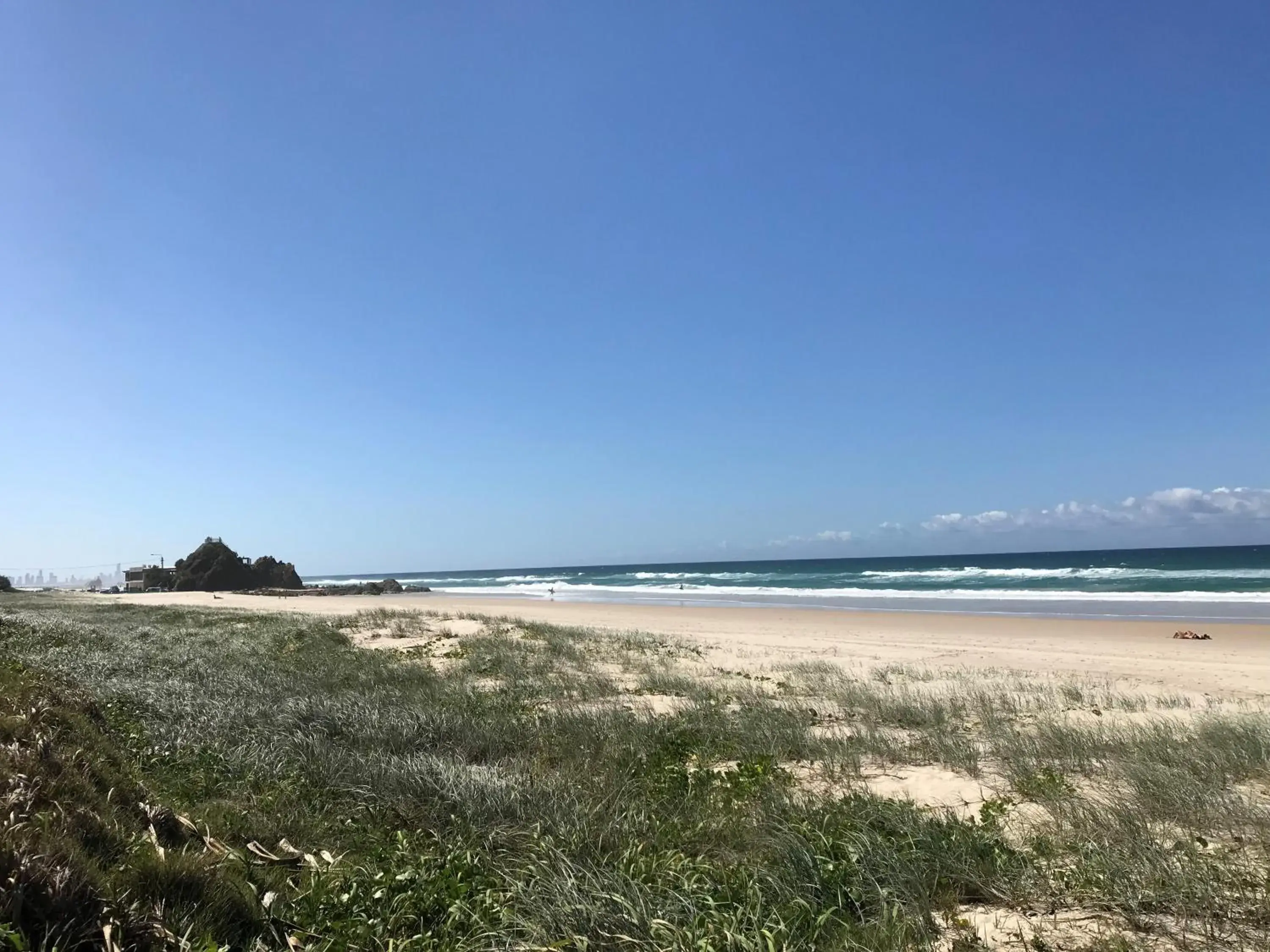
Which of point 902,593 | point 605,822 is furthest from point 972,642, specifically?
point 902,593

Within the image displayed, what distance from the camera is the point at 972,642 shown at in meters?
22.2

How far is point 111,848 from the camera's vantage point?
343 centimetres

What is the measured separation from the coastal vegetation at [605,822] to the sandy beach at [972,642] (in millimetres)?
6507

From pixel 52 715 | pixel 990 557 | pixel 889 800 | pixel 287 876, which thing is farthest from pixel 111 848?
pixel 990 557

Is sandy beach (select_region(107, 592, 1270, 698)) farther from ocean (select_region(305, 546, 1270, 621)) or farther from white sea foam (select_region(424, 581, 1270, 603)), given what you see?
white sea foam (select_region(424, 581, 1270, 603))

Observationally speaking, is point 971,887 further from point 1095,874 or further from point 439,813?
point 439,813

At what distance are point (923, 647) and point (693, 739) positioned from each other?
15207mm

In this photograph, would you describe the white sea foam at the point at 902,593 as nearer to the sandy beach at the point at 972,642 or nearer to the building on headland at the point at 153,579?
the sandy beach at the point at 972,642

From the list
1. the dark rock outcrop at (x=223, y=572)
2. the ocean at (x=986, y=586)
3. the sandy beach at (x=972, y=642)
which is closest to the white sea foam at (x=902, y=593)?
the ocean at (x=986, y=586)

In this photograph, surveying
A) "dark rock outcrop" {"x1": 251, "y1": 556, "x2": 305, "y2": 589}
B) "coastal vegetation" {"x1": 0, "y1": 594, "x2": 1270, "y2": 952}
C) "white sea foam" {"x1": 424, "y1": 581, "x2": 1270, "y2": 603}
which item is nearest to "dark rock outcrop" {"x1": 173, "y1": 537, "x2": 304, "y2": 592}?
"dark rock outcrop" {"x1": 251, "y1": 556, "x2": 305, "y2": 589}

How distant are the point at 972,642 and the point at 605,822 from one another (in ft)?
66.9

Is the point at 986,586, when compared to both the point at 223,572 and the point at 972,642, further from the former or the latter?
the point at 223,572

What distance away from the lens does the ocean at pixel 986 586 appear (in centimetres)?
3454

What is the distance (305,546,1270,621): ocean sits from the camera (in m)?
34.5
